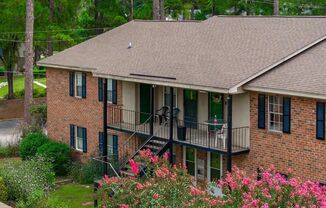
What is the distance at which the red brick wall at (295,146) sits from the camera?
70.2 ft

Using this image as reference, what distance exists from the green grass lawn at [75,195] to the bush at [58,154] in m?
1.96

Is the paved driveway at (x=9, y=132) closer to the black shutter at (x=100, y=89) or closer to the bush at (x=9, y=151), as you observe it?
the bush at (x=9, y=151)

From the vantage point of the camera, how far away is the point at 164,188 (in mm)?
13977

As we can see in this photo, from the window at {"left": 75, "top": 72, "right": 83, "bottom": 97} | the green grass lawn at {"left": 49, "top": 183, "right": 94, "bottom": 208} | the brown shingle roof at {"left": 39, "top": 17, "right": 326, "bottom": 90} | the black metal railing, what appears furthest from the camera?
the window at {"left": 75, "top": 72, "right": 83, "bottom": 97}

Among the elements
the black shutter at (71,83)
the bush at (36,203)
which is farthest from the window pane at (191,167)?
the bush at (36,203)

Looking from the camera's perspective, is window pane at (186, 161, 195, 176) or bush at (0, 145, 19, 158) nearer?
window pane at (186, 161, 195, 176)

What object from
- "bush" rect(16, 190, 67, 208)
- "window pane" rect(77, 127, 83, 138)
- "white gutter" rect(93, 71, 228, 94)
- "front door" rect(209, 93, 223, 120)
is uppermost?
"white gutter" rect(93, 71, 228, 94)

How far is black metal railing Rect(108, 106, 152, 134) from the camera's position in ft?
93.7

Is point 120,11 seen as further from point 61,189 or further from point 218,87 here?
point 218,87

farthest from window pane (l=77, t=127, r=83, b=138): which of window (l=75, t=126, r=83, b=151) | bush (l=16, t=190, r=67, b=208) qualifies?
bush (l=16, t=190, r=67, b=208)

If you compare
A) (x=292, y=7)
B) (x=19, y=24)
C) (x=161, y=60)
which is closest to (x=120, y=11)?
(x=19, y=24)

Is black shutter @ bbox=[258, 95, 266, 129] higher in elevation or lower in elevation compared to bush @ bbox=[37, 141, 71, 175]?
higher

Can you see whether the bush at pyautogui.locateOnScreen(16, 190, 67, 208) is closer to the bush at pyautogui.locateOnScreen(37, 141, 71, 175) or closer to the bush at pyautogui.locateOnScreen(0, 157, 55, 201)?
the bush at pyautogui.locateOnScreen(0, 157, 55, 201)

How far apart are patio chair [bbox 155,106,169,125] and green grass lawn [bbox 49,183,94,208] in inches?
160
